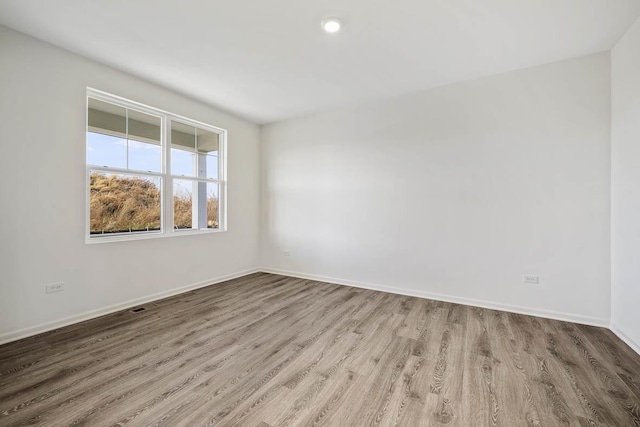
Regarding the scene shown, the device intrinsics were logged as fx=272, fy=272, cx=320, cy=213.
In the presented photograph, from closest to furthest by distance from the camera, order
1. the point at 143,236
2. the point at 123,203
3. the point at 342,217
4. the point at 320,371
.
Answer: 1. the point at 320,371
2. the point at 123,203
3. the point at 143,236
4. the point at 342,217

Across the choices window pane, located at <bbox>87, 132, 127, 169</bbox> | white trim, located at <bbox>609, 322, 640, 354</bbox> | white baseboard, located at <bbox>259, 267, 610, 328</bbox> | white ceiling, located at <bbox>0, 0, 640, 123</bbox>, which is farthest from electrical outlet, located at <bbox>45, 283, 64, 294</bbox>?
white trim, located at <bbox>609, 322, 640, 354</bbox>

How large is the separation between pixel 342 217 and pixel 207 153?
2433mm

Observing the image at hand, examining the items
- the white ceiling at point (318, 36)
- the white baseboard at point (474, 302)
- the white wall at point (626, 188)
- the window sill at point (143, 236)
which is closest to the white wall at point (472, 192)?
the white baseboard at point (474, 302)

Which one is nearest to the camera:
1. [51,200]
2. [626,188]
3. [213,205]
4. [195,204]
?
[626,188]

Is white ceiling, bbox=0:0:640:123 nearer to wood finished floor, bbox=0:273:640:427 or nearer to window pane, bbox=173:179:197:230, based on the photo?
window pane, bbox=173:179:197:230

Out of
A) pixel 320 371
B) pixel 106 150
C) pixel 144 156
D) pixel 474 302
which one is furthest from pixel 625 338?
pixel 106 150

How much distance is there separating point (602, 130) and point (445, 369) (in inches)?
115

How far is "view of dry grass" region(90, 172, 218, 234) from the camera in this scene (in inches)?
123

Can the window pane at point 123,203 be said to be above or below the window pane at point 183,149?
below

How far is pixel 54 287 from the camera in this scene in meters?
2.72

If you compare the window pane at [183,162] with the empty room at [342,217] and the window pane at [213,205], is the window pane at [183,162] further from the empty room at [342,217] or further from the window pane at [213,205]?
the window pane at [213,205]

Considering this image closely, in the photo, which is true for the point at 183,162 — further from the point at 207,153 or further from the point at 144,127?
the point at 144,127

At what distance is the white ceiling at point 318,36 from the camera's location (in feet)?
7.20

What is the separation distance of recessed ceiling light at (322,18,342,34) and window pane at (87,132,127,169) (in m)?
2.75
